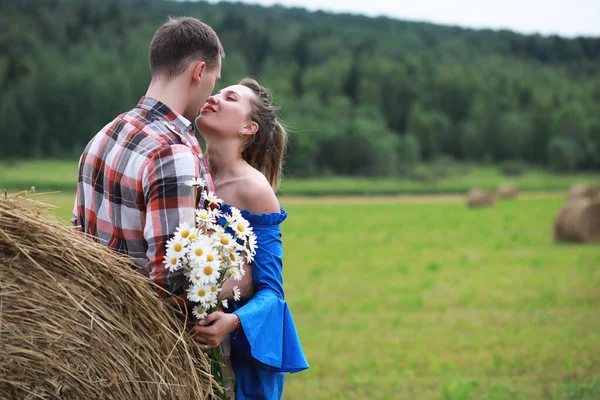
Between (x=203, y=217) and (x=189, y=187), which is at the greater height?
(x=189, y=187)

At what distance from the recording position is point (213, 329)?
286 cm

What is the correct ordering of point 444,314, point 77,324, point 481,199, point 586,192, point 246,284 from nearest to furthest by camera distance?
point 77,324
point 246,284
point 444,314
point 586,192
point 481,199

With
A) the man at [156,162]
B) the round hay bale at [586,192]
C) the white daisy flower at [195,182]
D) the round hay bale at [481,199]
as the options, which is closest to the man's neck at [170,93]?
the man at [156,162]

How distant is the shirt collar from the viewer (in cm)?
300

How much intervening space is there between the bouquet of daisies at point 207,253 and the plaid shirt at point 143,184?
0.20 feet

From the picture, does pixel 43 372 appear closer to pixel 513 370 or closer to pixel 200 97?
pixel 200 97

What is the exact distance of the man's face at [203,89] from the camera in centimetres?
307

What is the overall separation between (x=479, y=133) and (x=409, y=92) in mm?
12649

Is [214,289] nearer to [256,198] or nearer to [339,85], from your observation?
[256,198]

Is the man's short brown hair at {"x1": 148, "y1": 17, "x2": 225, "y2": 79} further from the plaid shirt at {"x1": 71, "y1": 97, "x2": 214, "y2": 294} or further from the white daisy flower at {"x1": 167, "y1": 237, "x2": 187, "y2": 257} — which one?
the white daisy flower at {"x1": 167, "y1": 237, "x2": 187, "y2": 257}

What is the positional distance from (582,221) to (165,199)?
19667 millimetres

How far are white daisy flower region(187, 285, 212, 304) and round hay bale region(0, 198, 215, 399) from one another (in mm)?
151

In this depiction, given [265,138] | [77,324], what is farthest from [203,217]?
[265,138]

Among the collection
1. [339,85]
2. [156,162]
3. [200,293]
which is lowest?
[200,293]
